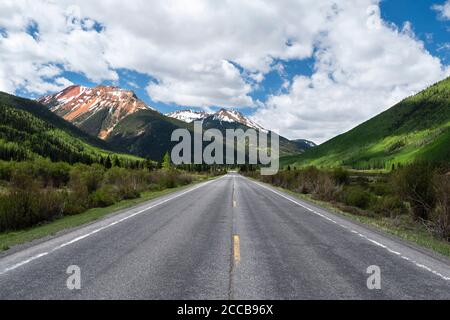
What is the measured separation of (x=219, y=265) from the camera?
6609 mm

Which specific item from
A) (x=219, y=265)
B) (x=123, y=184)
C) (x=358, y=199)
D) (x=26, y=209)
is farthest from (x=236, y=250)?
(x=123, y=184)

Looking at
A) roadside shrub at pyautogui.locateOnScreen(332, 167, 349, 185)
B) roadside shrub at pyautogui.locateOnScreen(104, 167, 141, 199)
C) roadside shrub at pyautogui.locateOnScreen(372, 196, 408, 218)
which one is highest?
roadside shrub at pyautogui.locateOnScreen(332, 167, 349, 185)

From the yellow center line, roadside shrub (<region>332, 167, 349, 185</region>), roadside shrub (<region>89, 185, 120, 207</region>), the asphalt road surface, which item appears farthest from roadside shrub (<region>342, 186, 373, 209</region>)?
the yellow center line

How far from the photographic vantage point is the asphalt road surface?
5.16 m

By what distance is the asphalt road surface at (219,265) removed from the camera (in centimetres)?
516

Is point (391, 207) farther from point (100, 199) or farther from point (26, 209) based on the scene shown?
point (26, 209)

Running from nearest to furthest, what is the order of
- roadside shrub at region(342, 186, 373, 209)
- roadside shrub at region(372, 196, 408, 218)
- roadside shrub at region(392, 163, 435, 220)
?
roadside shrub at region(392, 163, 435, 220) → roadside shrub at region(372, 196, 408, 218) → roadside shrub at region(342, 186, 373, 209)

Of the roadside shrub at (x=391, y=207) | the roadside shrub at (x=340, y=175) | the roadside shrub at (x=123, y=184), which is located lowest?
the roadside shrub at (x=391, y=207)

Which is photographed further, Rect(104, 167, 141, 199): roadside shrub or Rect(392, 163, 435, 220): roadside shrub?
Rect(104, 167, 141, 199): roadside shrub

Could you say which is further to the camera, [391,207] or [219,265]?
[391,207]

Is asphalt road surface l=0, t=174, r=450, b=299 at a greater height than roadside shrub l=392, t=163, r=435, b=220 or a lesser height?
lesser

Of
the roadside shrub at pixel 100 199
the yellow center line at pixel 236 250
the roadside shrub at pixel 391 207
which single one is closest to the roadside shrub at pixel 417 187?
the roadside shrub at pixel 391 207

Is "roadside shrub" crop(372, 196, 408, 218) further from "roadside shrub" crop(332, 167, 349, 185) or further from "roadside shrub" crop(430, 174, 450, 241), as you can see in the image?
"roadside shrub" crop(332, 167, 349, 185)

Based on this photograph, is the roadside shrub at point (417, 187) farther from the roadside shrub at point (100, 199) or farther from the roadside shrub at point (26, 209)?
the roadside shrub at point (26, 209)
